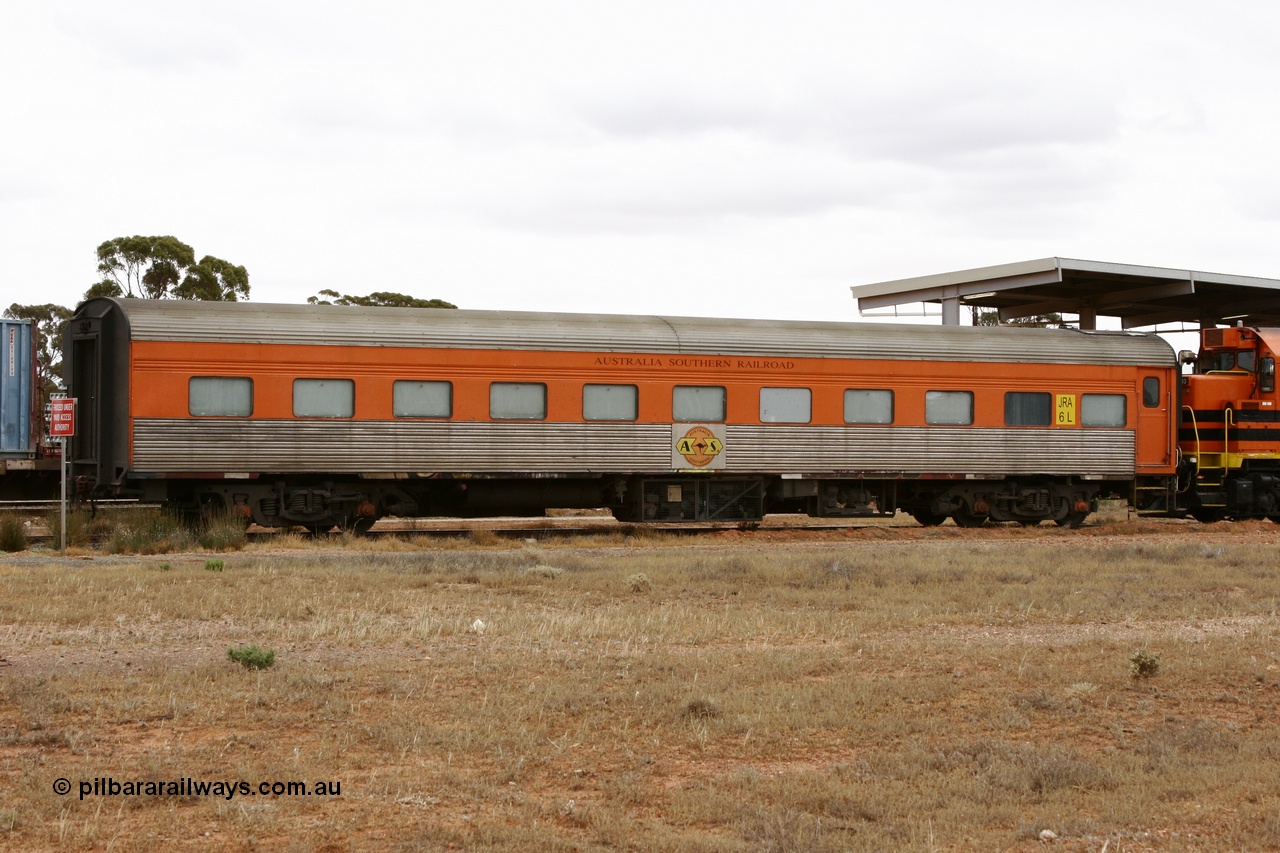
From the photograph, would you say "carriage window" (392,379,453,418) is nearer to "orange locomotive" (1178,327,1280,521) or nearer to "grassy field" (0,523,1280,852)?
"grassy field" (0,523,1280,852)

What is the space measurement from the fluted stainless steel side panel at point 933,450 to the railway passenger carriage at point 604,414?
0.12ft

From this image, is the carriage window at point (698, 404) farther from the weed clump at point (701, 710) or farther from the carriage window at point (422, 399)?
the weed clump at point (701, 710)

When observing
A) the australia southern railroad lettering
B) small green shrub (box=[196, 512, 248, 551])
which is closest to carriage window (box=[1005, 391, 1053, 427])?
the australia southern railroad lettering

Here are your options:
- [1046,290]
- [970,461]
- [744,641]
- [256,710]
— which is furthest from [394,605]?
[1046,290]

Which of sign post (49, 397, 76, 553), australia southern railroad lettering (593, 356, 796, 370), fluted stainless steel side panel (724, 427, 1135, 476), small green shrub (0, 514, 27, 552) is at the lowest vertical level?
small green shrub (0, 514, 27, 552)

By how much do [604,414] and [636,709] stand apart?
44.4ft

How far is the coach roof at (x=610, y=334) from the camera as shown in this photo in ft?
66.2

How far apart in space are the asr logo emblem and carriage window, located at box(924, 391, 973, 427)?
418cm

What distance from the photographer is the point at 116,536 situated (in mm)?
18922

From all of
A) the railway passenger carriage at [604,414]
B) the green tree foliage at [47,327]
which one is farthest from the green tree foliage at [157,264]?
the railway passenger carriage at [604,414]

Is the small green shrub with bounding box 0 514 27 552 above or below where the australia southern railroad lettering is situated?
below

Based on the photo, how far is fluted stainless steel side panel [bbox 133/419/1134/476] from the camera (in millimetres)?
19969

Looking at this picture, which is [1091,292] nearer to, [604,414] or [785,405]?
[785,405]

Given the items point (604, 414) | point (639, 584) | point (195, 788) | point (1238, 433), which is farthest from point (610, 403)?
point (195, 788)
